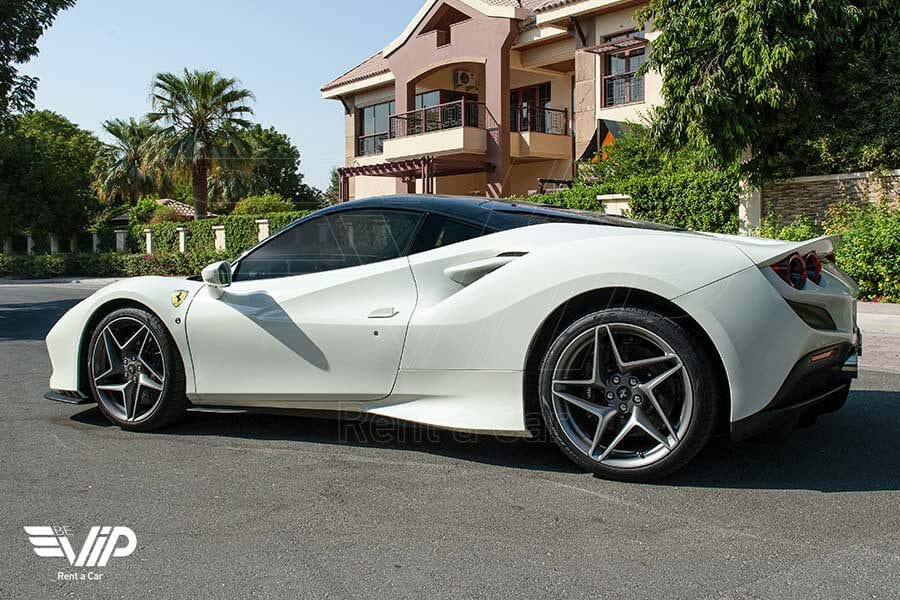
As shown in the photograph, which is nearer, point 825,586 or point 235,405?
point 825,586

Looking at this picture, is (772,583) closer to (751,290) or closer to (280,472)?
(751,290)

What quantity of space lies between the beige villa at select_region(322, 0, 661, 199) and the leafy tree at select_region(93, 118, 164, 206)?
2155cm

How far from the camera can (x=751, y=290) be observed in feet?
11.3

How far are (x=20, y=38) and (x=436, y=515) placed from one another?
16577 millimetres

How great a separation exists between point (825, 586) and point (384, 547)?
1499 millimetres

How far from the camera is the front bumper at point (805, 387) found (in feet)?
11.3

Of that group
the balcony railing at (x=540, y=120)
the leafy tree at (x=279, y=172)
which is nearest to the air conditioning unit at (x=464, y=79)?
the balcony railing at (x=540, y=120)

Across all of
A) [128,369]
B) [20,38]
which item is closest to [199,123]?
[20,38]

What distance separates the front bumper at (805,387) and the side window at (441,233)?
153 centimetres

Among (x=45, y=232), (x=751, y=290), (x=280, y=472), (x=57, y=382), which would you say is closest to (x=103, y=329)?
(x=57, y=382)

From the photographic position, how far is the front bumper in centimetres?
343

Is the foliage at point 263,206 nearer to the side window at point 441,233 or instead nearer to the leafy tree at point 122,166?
the leafy tree at point 122,166

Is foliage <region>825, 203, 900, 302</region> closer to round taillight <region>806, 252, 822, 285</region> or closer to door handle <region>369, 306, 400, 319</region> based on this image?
round taillight <region>806, 252, 822, 285</region>

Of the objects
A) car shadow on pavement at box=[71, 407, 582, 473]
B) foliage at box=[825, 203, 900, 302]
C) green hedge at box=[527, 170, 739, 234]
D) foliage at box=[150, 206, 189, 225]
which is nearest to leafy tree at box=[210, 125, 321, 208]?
foliage at box=[150, 206, 189, 225]
